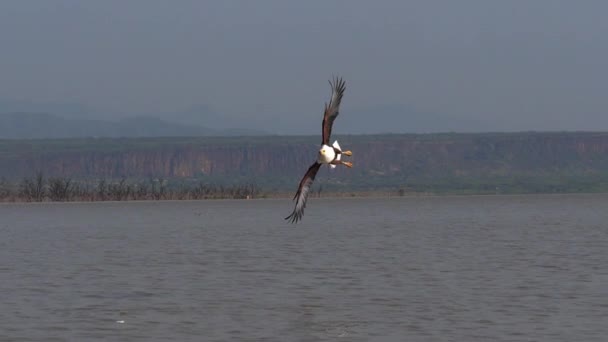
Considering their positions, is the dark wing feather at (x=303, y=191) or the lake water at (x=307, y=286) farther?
the lake water at (x=307, y=286)

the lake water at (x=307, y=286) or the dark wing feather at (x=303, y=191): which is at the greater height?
the dark wing feather at (x=303, y=191)

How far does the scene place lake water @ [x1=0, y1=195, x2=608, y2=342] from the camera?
31641mm

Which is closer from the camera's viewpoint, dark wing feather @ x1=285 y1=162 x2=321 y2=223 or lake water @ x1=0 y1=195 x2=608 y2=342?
dark wing feather @ x1=285 y1=162 x2=321 y2=223

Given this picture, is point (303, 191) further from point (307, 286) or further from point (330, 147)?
point (307, 286)

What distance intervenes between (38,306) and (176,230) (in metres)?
47.1

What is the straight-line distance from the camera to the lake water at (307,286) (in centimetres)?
3164

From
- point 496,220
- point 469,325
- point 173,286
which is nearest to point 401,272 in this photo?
point 173,286

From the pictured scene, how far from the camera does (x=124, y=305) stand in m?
36.6

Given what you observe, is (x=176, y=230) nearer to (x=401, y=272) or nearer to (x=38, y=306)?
(x=401, y=272)

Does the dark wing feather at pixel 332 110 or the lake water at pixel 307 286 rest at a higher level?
the dark wing feather at pixel 332 110

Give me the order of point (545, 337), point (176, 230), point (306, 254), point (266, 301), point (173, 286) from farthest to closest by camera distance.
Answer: point (176, 230) → point (306, 254) → point (173, 286) → point (266, 301) → point (545, 337)

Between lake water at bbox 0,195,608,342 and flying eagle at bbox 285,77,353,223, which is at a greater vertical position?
flying eagle at bbox 285,77,353,223

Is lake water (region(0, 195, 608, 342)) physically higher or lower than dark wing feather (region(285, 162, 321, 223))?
lower

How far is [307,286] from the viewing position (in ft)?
137
